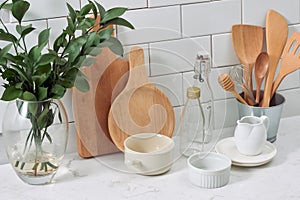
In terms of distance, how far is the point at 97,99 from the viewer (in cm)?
151

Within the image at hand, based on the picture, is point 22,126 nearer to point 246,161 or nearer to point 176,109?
point 176,109

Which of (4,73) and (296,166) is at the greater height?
(4,73)

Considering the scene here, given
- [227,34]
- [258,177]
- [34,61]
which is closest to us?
[34,61]

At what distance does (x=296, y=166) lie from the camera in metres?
1.49

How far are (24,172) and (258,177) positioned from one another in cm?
54

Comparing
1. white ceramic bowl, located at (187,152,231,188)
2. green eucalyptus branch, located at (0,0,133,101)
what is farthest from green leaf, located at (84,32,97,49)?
white ceramic bowl, located at (187,152,231,188)

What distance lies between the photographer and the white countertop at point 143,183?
1.37 m

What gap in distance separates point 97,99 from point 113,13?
0.23 meters

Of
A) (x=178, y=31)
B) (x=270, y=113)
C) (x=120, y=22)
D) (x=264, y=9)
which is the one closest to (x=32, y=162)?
(x=120, y=22)

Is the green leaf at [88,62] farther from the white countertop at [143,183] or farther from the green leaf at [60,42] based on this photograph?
the white countertop at [143,183]

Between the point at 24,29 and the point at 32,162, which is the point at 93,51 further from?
the point at 32,162

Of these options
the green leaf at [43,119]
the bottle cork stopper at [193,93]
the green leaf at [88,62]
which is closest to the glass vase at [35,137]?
the green leaf at [43,119]

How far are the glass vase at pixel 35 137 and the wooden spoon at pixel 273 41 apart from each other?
0.54 m

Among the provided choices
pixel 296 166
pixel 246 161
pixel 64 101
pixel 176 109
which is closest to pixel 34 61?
pixel 64 101
